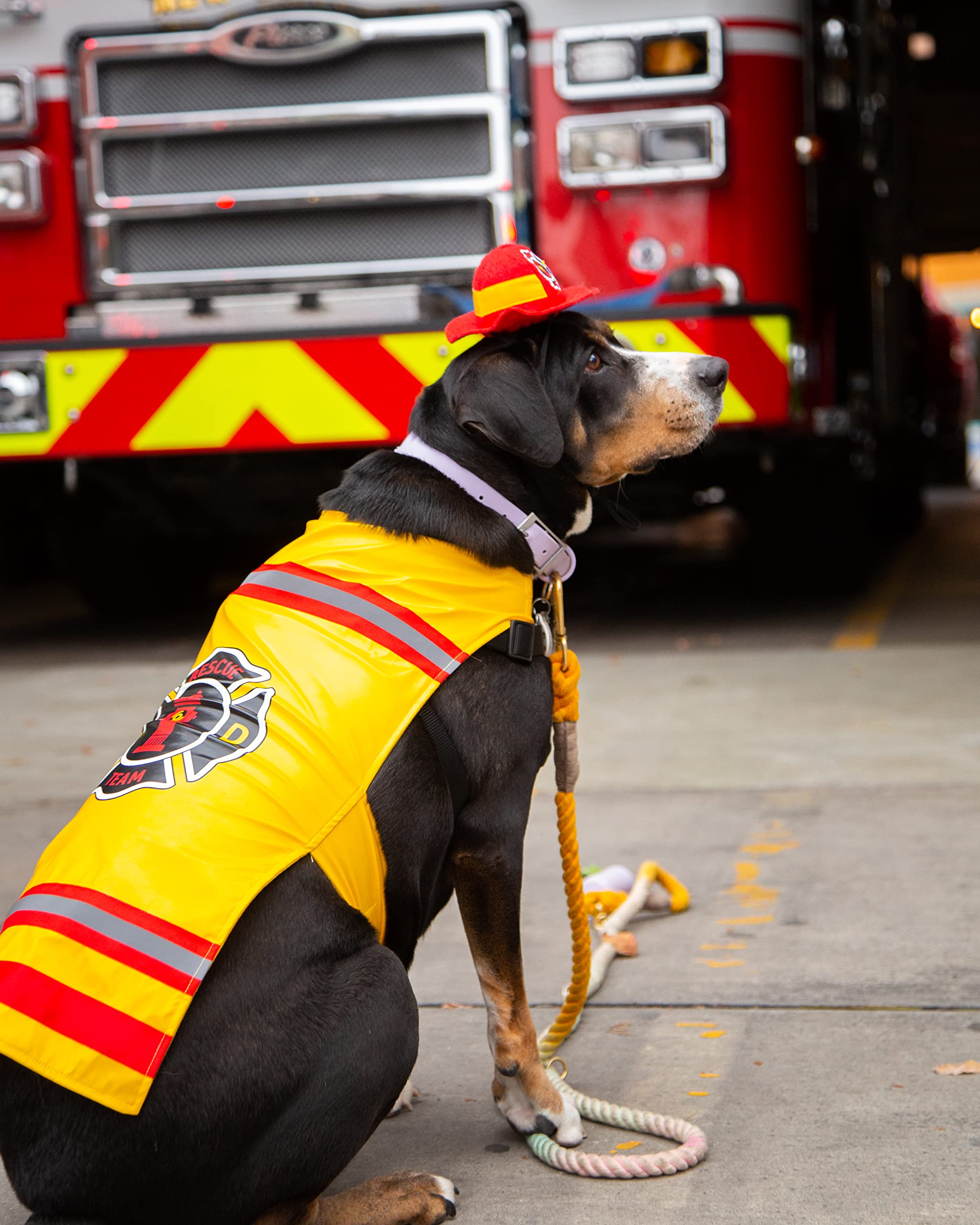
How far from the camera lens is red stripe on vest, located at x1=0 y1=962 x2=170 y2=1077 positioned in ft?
6.53

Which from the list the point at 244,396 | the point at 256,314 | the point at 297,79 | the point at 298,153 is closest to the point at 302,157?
the point at 298,153

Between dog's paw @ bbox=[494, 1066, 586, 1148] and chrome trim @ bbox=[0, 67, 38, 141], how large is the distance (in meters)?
4.68

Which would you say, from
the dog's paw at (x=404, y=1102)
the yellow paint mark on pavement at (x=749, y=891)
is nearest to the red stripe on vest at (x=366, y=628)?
the dog's paw at (x=404, y=1102)

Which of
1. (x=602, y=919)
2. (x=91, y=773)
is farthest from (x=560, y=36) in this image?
(x=602, y=919)

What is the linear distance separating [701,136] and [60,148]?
247cm

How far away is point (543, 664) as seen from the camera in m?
2.58

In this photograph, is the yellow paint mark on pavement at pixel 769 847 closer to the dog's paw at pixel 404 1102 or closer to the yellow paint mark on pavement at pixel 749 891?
the yellow paint mark on pavement at pixel 749 891

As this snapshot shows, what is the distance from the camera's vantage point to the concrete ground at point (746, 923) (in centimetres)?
244

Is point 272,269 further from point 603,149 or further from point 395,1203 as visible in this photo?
point 395,1203

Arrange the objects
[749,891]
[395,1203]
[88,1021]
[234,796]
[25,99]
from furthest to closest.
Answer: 1. [25,99]
2. [749,891]
3. [395,1203]
4. [234,796]
5. [88,1021]

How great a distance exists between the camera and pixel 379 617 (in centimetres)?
240

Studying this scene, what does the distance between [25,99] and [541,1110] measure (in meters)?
4.79

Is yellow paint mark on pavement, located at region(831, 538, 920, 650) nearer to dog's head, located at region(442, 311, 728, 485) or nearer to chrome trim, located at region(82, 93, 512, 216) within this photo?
chrome trim, located at region(82, 93, 512, 216)

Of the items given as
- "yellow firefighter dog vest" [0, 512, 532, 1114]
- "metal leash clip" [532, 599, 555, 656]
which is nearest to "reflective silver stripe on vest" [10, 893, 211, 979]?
"yellow firefighter dog vest" [0, 512, 532, 1114]
